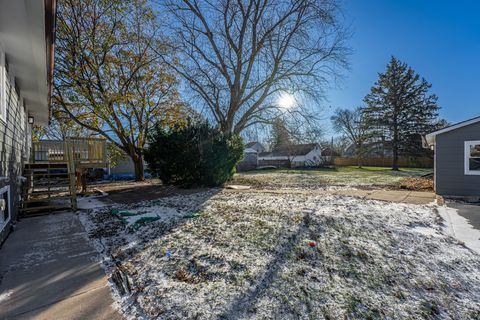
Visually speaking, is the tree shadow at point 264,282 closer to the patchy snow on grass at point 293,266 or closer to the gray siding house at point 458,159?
the patchy snow on grass at point 293,266

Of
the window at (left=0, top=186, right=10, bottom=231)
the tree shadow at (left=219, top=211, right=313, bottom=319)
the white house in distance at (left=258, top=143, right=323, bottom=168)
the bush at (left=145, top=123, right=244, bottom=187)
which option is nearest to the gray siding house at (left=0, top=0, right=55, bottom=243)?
the window at (left=0, top=186, right=10, bottom=231)

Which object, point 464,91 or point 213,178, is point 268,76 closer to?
point 213,178

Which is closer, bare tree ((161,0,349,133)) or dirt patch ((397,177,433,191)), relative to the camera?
dirt patch ((397,177,433,191))

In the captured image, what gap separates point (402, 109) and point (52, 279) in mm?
29472

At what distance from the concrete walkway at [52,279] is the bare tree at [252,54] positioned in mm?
10245

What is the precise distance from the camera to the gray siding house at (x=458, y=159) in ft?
24.3

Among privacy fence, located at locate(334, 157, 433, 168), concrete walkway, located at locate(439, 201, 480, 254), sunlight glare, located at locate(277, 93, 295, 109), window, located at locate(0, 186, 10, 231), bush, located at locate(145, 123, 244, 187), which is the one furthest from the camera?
privacy fence, located at locate(334, 157, 433, 168)

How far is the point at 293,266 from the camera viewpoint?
2686 mm

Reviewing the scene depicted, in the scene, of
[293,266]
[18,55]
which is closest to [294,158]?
[18,55]

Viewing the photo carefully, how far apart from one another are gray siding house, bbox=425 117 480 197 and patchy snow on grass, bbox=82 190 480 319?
167 inches

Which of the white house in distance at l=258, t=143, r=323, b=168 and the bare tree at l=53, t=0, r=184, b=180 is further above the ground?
the bare tree at l=53, t=0, r=184, b=180

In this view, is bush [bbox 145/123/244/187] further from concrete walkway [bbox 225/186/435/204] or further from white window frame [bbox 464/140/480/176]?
A: white window frame [bbox 464/140/480/176]

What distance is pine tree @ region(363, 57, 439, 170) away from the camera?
78.6ft

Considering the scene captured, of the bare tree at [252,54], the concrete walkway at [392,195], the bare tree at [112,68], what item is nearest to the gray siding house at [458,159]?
the concrete walkway at [392,195]
